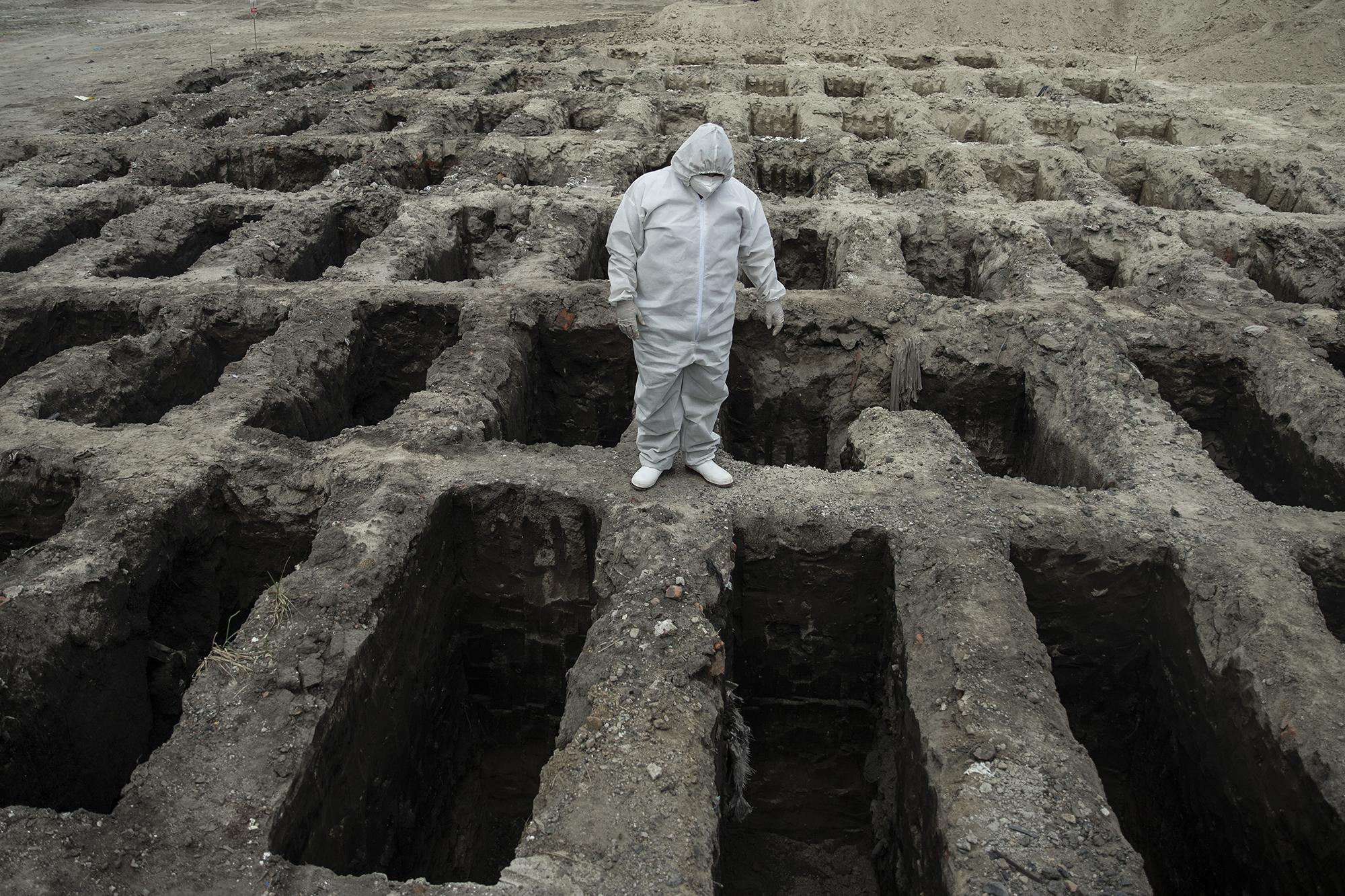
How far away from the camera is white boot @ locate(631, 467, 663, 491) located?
4543mm

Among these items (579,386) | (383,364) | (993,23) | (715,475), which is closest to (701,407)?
(715,475)

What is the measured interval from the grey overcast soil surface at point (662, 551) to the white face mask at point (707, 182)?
→ 1477 mm

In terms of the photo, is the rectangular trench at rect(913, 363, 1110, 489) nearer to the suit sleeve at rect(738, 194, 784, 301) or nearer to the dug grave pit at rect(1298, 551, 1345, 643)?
the dug grave pit at rect(1298, 551, 1345, 643)

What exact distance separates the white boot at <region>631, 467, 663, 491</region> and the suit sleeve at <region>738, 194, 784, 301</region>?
99 cm

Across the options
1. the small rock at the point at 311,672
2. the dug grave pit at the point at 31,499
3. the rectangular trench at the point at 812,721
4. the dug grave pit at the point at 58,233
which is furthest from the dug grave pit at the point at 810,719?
the dug grave pit at the point at 58,233

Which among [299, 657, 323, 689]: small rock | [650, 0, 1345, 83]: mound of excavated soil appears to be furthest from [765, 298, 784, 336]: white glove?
[650, 0, 1345, 83]: mound of excavated soil

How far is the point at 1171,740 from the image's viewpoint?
416cm

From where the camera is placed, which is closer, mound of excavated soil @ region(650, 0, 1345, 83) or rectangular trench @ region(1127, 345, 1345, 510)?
rectangular trench @ region(1127, 345, 1345, 510)

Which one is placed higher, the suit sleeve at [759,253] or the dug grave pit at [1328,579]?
the suit sleeve at [759,253]

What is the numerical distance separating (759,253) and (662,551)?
1.39m

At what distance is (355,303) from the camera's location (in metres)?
6.48

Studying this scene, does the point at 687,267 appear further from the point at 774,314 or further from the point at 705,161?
the point at 774,314

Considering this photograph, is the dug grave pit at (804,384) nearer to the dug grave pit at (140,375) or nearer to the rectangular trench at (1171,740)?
the rectangular trench at (1171,740)

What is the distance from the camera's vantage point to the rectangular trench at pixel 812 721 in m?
4.33
